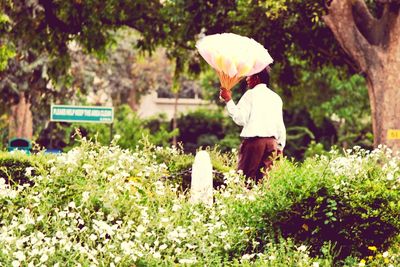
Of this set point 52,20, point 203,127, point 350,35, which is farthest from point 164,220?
point 203,127

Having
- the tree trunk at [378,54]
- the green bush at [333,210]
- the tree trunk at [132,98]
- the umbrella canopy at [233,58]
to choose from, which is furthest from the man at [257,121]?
the tree trunk at [132,98]

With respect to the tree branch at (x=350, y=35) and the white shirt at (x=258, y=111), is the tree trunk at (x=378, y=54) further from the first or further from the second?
the white shirt at (x=258, y=111)

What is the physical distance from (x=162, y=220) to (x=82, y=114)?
36.7 ft

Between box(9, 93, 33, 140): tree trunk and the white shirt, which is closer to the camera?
the white shirt

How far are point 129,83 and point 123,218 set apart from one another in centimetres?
4784

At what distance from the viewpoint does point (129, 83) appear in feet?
184

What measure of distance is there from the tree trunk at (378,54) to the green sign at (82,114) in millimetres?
4518

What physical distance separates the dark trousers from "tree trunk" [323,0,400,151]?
7.91 metres

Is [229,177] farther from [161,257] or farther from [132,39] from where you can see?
[132,39]

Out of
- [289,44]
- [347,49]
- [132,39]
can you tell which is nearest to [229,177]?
[347,49]

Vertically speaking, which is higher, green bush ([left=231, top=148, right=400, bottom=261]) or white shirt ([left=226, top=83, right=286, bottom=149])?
white shirt ([left=226, top=83, right=286, bottom=149])

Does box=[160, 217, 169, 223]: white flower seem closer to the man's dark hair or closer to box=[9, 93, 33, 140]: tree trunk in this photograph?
the man's dark hair

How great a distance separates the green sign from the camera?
765 inches

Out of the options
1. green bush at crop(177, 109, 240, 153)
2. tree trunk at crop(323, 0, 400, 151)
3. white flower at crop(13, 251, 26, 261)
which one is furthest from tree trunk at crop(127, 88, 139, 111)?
white flower at crop(13, 251, 26, 261)
